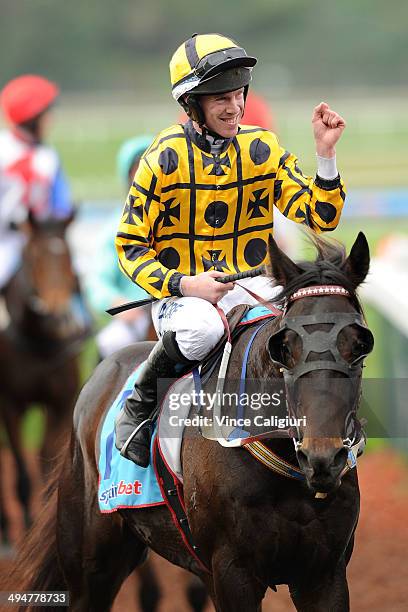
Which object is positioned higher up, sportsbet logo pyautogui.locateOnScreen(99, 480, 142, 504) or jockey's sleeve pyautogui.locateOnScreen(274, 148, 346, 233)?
jockey's sleeve pyautogui.locateOnScreen(274, 148, 346, 233)

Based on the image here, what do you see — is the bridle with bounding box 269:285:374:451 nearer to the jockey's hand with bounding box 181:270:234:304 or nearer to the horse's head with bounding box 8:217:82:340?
the jockey's hand with bounding box 181:270:234:304

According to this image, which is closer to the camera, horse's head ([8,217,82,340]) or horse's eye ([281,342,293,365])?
horse's eye ([281,342,293,365])

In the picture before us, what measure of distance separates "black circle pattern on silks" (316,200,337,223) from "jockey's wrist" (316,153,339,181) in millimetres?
85

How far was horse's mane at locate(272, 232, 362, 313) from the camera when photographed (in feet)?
11.0

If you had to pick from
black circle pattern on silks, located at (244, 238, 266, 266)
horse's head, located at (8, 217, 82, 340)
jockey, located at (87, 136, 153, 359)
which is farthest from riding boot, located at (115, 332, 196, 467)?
horse's head, located at (8, 217, 82, 340)

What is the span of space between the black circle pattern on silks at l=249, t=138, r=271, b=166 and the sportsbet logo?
1166mm

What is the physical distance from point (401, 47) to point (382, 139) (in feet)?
28.2

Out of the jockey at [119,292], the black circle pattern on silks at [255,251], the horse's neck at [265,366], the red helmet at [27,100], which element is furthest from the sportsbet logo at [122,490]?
the red helmet at [27,100]

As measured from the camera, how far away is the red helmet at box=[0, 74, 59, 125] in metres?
9.11

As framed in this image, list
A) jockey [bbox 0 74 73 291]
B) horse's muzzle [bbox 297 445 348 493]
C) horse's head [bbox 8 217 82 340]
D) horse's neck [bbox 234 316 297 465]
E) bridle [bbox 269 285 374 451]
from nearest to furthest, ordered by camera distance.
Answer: horse's muzzle [bbox 297 445 348 493]
bridle [bbox 269 285 374 451]
horse's neck [bbox 234 316 297 465]
horse's head [bbox 8 217 82 340]
jockey [bbox 0 74 73 291]

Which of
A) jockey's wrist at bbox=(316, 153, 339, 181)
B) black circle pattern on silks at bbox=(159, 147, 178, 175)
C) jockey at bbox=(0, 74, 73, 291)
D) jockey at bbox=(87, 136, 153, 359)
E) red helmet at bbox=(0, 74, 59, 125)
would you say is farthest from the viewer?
red helmet at bbox=(0, 74, 59, 125)

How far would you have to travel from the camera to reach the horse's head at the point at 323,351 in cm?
305

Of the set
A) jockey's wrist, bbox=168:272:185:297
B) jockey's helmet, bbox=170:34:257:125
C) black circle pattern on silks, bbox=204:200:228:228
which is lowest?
jockey's wrist, bbox=168:272:185:297

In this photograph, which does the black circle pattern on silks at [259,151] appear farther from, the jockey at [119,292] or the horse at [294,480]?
the jockey at [119,292]
